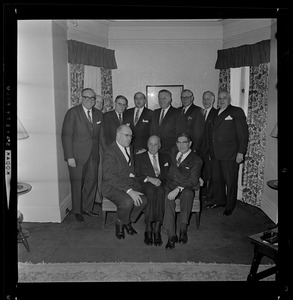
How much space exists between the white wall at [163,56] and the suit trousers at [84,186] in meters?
0.54

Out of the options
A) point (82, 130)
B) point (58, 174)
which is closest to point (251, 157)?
point (82, 130)

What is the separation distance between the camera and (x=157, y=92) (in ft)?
7.36

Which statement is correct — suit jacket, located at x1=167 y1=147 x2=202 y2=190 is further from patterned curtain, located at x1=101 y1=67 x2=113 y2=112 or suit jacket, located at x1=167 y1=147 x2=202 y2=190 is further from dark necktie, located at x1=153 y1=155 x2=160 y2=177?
patterned curtain, located at x1=101 y1=67 x2=113 y2=112

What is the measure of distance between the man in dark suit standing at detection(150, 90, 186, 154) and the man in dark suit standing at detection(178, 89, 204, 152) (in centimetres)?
4

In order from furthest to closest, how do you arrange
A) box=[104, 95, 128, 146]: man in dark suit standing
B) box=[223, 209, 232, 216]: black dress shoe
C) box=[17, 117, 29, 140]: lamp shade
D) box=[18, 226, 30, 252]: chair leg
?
box=[223, 209, 232, 216]: black dress shoe
box=[104, 95, 128, 146]: man in dark suit standing
box=[18, 226, 30, 252]: chair leg
box=[17, 117, 29, 140]: lamp shade

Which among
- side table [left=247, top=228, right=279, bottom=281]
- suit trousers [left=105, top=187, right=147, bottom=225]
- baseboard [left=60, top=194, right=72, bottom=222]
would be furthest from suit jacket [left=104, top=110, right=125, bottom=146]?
side table [left=247, top=228, right=279, bottom=281]

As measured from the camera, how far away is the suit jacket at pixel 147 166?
2316 millimetres

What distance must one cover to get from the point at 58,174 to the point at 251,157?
4.35ft

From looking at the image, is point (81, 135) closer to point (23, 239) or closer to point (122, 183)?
point (122, 183)

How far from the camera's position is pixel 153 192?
2348 millimetres

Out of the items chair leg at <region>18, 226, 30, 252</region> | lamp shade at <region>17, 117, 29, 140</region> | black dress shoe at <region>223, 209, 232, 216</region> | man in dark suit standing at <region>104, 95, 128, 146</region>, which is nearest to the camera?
lamp shade at <region>17, 117, 29, 140</region>

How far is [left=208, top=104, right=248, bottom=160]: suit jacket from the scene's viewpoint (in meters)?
2.30

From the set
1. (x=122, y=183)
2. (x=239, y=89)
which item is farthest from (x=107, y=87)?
(x=239, y=89)
